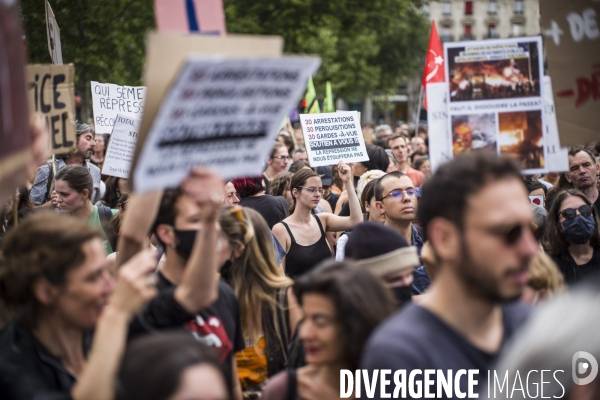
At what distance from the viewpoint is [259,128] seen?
3.00 metres

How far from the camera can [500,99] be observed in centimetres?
462

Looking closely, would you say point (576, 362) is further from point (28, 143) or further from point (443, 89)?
point (443, 89)

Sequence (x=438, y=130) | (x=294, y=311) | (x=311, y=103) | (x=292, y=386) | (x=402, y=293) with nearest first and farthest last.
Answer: (x=292, y=386)
(x=402, y=293)
(x=294, y=311)
(x=438, y=130)
(x=311, y=103)

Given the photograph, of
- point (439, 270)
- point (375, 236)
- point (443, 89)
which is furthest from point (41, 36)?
point (439, 270)

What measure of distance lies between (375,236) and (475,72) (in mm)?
1362

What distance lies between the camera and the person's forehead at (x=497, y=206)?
252cm

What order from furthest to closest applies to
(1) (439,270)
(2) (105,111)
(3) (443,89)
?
(2) (105,111)
(3) (443,89)
(1) (439,270)

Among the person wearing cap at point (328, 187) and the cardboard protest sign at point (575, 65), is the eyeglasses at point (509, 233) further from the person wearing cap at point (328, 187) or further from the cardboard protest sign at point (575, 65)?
the person wearing cap at point (328, 187)

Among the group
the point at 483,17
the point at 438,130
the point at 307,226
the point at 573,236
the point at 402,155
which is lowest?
the point at 573,236

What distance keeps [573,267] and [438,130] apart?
1905 mm

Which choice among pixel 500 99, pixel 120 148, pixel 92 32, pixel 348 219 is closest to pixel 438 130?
pixel 500 99

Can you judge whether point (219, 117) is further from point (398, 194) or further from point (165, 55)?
point (398, 194)

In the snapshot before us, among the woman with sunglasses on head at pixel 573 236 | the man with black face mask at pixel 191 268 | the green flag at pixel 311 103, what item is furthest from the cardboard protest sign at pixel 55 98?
the green flag at pixel 311 103

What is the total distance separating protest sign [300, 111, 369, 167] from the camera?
8.20 metres
